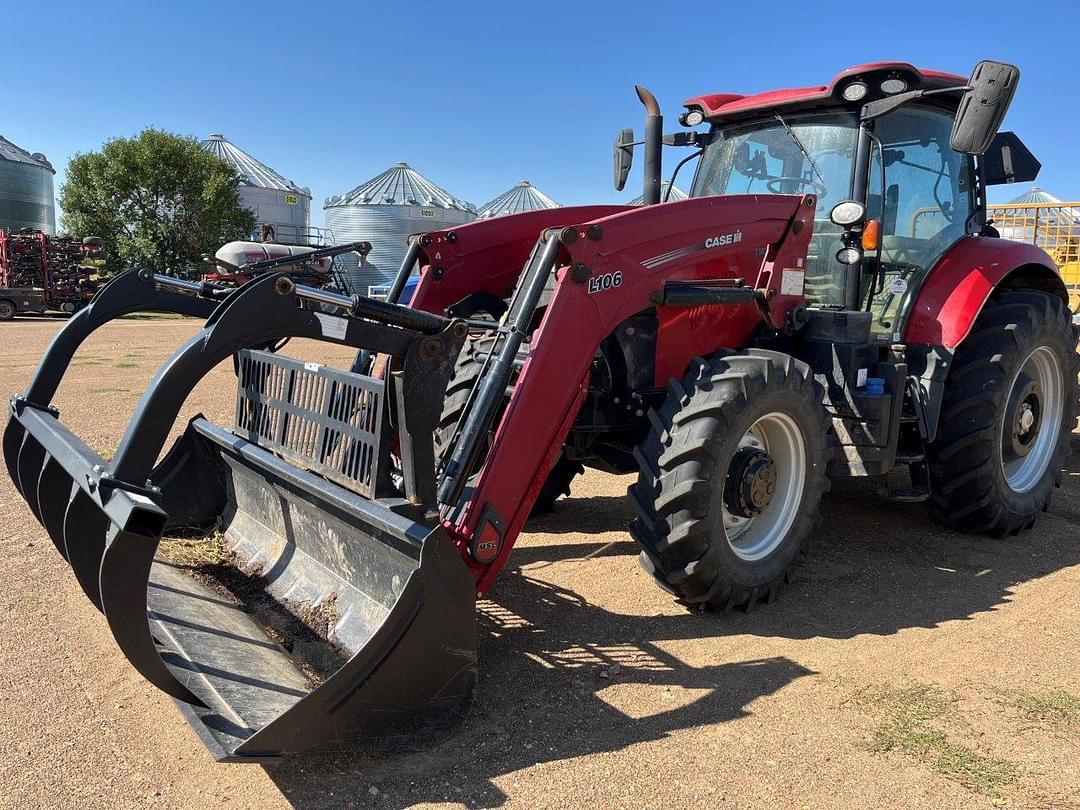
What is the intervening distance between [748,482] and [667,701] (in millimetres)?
1085

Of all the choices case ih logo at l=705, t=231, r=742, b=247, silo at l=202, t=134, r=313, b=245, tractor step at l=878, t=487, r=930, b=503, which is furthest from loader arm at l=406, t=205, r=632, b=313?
silo at l=202, t=134, r=313, b=245

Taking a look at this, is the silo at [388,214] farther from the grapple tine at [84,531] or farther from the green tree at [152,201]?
the grapple tine at [84,531]

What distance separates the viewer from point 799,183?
4852mm

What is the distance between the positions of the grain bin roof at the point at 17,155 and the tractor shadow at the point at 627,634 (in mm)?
40084

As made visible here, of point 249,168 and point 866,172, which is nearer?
point 866,172

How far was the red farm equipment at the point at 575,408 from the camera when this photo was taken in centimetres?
261

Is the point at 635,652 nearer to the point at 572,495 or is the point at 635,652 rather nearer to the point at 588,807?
the point at 588,807

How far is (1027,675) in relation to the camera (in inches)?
132

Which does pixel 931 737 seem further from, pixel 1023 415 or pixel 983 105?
pixel 1023 415

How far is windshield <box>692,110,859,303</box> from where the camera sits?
4.68 metres

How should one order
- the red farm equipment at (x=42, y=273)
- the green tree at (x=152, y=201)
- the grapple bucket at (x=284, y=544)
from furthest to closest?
the green tree at (x=152, y=201), the red farm equipment at (x=42, y=273), the grapple bucket at (x=284, y=544)

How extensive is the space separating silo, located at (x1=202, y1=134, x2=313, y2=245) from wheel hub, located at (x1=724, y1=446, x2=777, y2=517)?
122 feet

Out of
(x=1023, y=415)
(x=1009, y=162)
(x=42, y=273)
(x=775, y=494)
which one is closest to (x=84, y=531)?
(x=775, y=494)

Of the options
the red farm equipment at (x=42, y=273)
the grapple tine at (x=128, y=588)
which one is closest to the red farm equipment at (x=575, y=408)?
the grapple tine at (x=128, y=588)
